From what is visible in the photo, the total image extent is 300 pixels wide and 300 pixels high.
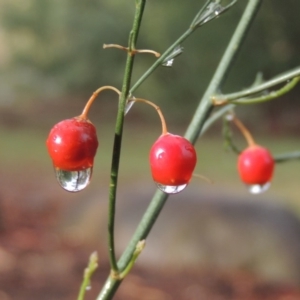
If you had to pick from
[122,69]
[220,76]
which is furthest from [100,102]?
[220,76]

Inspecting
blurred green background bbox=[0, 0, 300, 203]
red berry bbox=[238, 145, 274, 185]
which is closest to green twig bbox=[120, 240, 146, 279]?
red berry bbox=[238, 145, 274, 185]

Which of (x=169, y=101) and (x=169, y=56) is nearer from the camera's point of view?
(x=169, y=56)

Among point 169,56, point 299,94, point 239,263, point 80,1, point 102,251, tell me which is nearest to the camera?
point 169,56

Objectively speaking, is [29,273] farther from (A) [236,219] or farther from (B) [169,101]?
(B) [169,101]

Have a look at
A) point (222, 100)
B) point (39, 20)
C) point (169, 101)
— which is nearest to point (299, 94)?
point (169, 101)

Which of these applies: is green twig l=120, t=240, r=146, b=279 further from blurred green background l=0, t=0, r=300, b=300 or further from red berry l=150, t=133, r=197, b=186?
blurred green background l=0, t=0, r=300, b=300

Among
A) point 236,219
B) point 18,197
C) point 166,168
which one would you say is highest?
point 18,197
